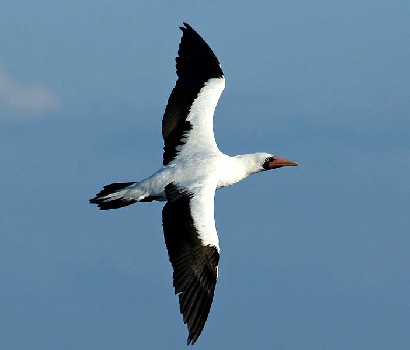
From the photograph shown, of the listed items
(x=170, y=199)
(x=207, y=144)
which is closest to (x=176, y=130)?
(x=207, y=144)

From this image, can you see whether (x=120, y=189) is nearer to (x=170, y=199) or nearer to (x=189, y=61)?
(x=170, y=199)

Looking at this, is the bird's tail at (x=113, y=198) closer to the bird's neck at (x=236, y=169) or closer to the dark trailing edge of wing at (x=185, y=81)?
the dark trailing edge of wing at (x=185, y=81)

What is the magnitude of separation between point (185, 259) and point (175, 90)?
17.7 feet

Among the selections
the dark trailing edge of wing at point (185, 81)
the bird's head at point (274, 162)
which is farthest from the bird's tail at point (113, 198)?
the bird's head at point (274, 162)

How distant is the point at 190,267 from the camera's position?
1969 centimetres

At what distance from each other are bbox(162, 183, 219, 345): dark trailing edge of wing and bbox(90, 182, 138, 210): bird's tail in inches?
66.3

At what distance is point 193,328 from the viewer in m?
19.2

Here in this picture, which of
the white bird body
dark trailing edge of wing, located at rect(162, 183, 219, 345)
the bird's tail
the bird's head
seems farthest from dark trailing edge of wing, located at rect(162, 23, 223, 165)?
dark trailing edge of wing, located at rect(162, 183, 219, 345)

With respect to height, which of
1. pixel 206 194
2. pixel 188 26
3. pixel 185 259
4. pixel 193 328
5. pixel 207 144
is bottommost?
pixel 193 328

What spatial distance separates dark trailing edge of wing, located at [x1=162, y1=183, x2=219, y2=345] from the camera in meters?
19.4

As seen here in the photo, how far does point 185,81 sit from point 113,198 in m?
3.58

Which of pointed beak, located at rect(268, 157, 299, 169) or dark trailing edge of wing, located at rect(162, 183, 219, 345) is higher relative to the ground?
pointed beak, located at rect(268, 157, 299, 169)

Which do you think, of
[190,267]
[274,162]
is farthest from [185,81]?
[190,267]

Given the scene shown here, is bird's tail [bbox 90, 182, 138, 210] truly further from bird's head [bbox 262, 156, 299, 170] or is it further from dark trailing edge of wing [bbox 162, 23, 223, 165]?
bird's head [bbox 262, 156, 299, 170]
